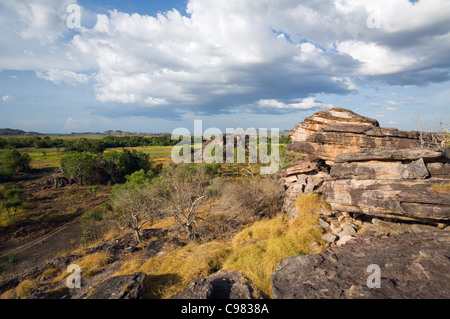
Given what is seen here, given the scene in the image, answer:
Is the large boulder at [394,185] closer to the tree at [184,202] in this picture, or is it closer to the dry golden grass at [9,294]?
the tree at [184,202]

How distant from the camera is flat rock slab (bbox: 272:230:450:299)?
581 centimetres

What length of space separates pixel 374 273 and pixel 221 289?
15.4 feet

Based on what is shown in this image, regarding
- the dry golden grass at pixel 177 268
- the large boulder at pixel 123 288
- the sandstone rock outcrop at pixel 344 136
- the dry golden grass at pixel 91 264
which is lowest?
the dry golden grass at pixel 91 264

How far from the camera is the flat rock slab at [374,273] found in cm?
581

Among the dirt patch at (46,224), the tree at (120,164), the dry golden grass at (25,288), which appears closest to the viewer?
the dry golden grass at (25,288)

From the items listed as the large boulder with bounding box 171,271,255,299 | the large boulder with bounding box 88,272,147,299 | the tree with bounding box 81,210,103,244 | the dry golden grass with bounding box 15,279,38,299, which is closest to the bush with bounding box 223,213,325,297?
→ the large boulder with bounding box 171,271,255,299

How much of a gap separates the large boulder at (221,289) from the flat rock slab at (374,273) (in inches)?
40.2

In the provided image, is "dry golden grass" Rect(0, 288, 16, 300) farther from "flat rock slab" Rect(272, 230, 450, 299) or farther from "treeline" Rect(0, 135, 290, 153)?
"treeline" Rect(0, 135, 290, 153)

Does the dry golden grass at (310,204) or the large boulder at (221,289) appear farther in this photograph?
the dry golden grass at (310,204)

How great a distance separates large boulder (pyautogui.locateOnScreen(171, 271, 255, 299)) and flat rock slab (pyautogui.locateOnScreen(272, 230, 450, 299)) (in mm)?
1021

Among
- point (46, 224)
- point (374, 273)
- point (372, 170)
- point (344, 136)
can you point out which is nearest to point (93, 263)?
point (374, 273)

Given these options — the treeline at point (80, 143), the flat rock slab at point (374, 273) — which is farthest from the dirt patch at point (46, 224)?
the treeline at point (80, 143)

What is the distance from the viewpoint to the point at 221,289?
24.6ft

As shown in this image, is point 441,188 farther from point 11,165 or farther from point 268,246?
point 11,165
